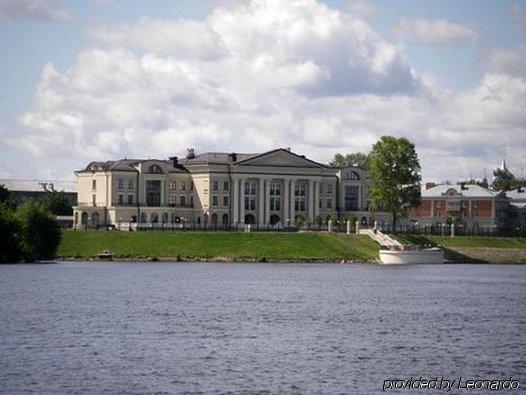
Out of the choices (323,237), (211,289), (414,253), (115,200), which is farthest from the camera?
(115,200)

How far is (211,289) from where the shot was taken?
3654 inches

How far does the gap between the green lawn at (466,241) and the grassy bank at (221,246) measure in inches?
287

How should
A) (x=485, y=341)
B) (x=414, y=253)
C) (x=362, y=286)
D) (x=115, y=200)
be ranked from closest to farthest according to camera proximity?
(x=485, y=341) → (x=362, y=286) → (x=414, y=253) → (x=115, y=200)

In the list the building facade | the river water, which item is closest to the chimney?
the building facade

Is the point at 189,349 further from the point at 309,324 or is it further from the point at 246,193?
the point at 246,193

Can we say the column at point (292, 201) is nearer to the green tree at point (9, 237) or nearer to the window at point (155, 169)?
the window at point (155, 169)

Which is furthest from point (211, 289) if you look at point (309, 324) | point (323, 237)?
point (323, 237)

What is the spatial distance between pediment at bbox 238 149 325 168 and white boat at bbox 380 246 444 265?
41475 millimetres

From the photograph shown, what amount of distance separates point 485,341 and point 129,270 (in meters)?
66.4

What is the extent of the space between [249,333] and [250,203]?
12121 cm

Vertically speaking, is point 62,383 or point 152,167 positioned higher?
point 152,167

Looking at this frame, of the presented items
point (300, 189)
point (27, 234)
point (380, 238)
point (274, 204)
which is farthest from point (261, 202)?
point (27, 234)

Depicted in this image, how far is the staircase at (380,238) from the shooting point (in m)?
147

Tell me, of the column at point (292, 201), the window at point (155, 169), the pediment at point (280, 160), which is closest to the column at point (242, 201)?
the pediment at point (280, 160)
